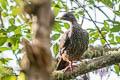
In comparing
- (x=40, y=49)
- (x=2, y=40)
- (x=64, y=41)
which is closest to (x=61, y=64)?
(x=64, y=41)

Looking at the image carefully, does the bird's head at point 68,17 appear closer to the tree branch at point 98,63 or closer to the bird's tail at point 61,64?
the bird's tail at point 61,64

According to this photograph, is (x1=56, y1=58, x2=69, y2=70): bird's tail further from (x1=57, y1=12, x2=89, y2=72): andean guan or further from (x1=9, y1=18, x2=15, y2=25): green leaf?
(x1=9, y1=18, x2=15, y2=25): green leaf

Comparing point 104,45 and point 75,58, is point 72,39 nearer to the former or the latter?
point 75,58

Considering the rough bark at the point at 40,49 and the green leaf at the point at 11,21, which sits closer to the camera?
the rough bark at the point at 40,49

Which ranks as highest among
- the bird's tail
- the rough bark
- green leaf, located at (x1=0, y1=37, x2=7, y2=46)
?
the rough bark

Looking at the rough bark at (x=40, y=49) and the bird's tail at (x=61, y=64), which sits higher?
the rough bark at (x=40, y=49)

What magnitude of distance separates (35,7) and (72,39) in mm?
3767

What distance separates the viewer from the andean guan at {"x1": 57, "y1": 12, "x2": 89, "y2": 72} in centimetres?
394

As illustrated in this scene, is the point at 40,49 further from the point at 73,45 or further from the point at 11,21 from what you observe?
the point at 73,45

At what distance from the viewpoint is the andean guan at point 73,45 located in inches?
155

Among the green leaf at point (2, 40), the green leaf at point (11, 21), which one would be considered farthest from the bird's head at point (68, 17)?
the green leaf at point (2, 40)

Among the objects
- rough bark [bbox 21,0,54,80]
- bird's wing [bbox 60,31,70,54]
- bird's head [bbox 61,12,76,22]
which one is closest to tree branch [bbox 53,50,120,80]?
bird's wing [bbox 60,31,70,54]

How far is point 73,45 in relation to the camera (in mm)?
4059

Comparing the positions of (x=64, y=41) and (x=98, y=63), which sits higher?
(x=98, y=63)
